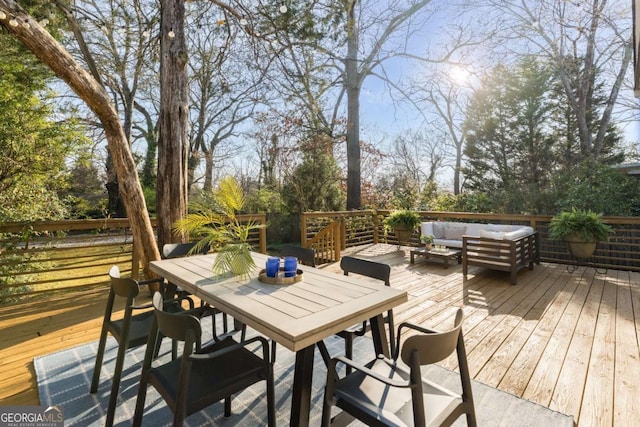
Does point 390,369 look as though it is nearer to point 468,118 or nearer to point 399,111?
point 399,111

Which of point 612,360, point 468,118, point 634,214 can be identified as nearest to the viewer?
point 612,360

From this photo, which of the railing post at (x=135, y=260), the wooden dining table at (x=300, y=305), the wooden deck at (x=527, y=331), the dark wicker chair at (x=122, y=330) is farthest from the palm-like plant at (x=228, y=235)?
the railing post at (x=135, y=260)

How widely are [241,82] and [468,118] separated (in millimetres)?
9059

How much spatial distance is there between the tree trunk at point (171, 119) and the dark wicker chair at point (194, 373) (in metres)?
2.82

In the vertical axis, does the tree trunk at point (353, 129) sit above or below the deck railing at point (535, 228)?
above

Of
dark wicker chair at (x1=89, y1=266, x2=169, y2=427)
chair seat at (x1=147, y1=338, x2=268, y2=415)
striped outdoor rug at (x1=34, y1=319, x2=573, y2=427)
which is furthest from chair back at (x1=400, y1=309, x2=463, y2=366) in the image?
dark wicker chair at (x1=89, y1=266, x2=169, y2=427)

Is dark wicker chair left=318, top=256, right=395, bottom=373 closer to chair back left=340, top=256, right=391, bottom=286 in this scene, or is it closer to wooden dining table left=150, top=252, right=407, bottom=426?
chair back left=340, top=256, right=391, bottom=286

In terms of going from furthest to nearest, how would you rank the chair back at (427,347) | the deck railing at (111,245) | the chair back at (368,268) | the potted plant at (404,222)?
the potted plant at (404,222) → the deck railing at (111,245) → the chair back at (368,268) → the chair back at (427,347)

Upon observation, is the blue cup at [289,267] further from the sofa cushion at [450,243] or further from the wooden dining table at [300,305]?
the sofa cushion at [450,243]

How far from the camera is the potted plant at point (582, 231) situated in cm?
470

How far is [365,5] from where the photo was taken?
28.9 feet

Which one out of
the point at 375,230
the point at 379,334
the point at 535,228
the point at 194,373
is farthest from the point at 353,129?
the point at 194,373

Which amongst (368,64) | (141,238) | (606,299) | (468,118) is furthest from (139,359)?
(468,118)

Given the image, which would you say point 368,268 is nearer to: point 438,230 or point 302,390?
point 302,390
